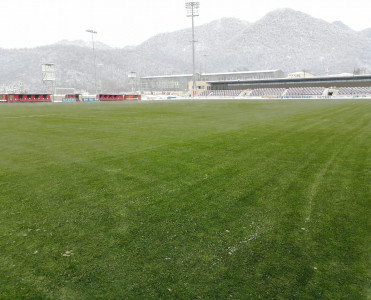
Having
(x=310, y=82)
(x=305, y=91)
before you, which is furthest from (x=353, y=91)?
(x=310, y=82)

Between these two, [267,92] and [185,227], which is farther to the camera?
[267,92]

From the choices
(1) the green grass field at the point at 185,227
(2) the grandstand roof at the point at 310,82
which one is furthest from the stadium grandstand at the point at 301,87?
(1) the green grass field at the point at 185,227

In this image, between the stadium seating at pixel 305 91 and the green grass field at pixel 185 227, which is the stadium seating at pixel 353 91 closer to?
the stadium seating at pixel 305 91

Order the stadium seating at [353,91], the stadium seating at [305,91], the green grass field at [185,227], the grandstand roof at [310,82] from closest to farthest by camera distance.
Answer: the green grass field at [185,227]
the stadium seating at [353,91]
the grandstand roof at [310,82]
the stadium seating at [305,91]

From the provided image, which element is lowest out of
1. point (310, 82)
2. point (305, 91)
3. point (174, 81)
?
point (305, 91)

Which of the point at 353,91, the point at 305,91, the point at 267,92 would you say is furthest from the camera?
the point at 267,92

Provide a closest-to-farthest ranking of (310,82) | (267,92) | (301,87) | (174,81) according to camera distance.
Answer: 1. (310,82)
2. (301,87)
3. (267,92)
4. (174,81)

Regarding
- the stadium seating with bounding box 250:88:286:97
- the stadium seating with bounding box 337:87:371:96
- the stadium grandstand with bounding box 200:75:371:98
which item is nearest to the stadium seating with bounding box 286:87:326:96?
the stadium grandstand with bounding box 200:75:371:98

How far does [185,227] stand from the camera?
442 cm

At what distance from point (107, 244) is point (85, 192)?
2.21m

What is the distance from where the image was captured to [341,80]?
8444 cm

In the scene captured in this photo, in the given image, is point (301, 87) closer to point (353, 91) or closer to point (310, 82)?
Answer: point (310, 82)

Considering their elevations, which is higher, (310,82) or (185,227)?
(310,82)

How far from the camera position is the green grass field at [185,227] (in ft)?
10.4
